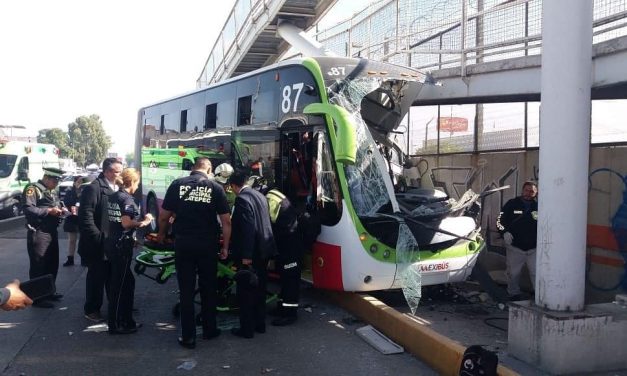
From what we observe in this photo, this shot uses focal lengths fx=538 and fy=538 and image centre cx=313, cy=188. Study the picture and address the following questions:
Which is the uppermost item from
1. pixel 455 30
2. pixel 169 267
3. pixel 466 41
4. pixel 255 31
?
pixel 255 31

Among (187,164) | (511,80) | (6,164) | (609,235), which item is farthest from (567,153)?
(6,164)

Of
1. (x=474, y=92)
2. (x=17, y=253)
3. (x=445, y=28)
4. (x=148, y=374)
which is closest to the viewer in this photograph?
(x=148, y=374)

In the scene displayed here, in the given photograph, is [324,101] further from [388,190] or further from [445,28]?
[445,28]

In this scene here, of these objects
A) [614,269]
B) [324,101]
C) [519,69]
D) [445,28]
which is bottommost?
[614,269]

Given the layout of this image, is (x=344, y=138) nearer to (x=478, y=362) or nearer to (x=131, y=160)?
(x=478, y=362)

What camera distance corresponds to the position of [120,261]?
614 cm

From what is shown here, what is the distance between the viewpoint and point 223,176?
297 inches

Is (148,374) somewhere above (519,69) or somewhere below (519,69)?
below

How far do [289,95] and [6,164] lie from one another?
1491 centimetres

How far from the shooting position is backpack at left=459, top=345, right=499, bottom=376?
4395 millimetres

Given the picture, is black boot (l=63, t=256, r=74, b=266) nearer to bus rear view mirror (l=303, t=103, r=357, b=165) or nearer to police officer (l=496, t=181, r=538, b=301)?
bus rear view mirror (l=303, t=103, r=357, b=165)

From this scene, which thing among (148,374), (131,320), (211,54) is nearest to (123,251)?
(131,320)

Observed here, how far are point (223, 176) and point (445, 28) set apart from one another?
472cm

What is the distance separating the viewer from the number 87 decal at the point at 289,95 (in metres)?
7.43
